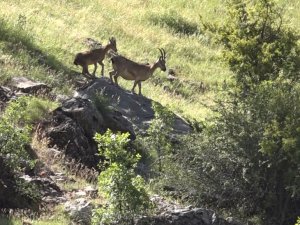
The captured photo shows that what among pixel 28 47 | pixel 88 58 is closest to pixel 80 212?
pixel 88 58

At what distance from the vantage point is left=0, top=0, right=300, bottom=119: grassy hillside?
68.9ft

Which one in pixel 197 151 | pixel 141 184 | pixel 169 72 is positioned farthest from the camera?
pixel 169 72

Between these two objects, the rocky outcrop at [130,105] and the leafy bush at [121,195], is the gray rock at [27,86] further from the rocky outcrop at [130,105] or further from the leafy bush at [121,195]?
the leafy bush at [121,195]

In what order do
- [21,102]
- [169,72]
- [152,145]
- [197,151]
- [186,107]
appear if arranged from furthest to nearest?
1. [169,72]
2. [186,107]
3. [152,145]
4. [197,151]
5. [21,102]

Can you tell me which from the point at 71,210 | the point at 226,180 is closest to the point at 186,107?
the point at 226,180

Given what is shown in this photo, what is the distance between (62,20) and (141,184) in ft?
62.8

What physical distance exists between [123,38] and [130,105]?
1235 cm

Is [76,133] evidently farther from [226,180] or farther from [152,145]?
[226,180]

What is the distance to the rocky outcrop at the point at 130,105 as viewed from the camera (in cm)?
1769

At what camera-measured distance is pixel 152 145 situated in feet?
48.1

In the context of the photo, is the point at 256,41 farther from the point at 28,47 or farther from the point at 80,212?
the point at 80,212

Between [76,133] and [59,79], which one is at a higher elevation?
[76,133]

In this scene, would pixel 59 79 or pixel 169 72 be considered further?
pixel 169 72

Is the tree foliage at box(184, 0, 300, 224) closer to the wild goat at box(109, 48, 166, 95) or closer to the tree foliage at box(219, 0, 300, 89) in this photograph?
the tree foliage at box(219, 0, 300, 89)
